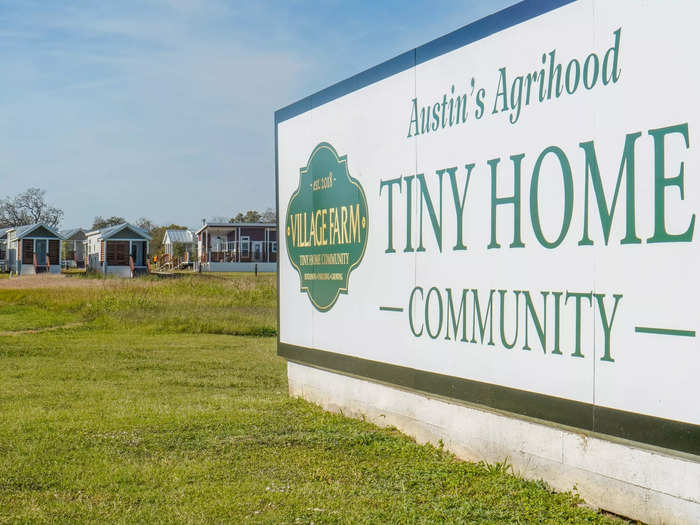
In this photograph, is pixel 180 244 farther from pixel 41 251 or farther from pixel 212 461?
pixel 212 461

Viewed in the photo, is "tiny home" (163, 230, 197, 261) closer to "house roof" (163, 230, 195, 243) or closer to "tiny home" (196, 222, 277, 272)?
"house roof" (163, 230, 195, 243)

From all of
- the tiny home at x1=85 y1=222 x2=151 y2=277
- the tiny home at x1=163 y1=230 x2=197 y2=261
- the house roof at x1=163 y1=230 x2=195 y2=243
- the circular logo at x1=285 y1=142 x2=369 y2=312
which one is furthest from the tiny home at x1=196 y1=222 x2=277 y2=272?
the circular logo at x1=285 y1=142 x2=369 y2=312

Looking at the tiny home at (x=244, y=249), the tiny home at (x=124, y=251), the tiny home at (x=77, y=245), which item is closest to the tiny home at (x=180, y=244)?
the tiny home at (x=77, y=245)

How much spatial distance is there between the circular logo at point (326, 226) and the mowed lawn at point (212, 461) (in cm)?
149

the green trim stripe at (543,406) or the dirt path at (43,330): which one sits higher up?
the green trim stripe at (543,406)

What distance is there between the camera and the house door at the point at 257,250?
7494cm

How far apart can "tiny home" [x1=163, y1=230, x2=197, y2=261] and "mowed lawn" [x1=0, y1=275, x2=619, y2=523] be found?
76863 millimetres

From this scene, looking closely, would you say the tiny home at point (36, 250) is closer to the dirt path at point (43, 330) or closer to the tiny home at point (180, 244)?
the tiny home at point (180, 244)

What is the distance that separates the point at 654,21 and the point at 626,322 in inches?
74.2

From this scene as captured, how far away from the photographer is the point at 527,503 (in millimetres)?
5277

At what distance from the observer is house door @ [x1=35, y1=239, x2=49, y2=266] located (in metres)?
62.0

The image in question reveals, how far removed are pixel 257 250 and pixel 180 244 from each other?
59.2ft

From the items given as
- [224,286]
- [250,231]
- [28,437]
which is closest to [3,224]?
[250,231]

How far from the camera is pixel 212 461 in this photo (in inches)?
256
